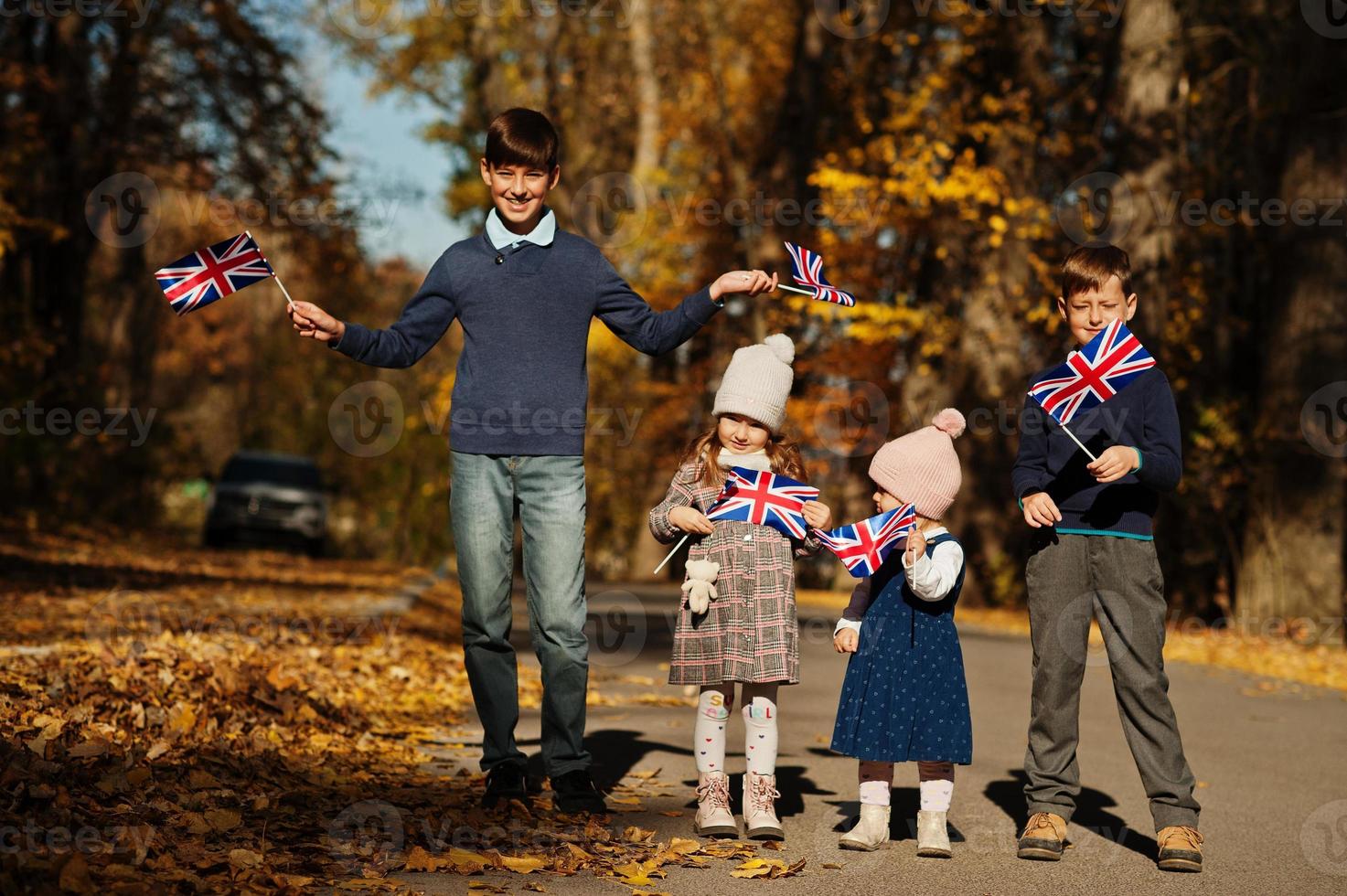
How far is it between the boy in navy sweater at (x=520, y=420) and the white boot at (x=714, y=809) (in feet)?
1.31

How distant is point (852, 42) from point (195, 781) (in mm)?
25805

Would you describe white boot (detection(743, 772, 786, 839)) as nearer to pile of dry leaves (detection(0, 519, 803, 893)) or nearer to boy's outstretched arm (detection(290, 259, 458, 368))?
pile of dry leaves (detection(0, 519, 803, 893))

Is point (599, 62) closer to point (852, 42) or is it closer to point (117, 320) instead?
point (852, 42)

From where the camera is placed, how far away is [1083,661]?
5484 millimetres

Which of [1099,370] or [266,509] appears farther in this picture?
[266,509]

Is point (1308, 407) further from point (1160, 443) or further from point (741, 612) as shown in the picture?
point (741, 612)

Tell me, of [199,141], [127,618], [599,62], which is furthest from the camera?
[599,62]

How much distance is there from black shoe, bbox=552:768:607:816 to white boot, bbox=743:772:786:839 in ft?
1.73

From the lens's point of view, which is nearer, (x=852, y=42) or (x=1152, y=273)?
(x=1152, y=273)

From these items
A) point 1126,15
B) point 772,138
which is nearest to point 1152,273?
point 1126,15

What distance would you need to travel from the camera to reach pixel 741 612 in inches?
211

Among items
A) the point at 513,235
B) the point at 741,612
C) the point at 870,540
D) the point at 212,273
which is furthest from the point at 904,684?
the point at 212,273

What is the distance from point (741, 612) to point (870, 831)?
0.86 m

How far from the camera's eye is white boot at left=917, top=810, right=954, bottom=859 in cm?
514
